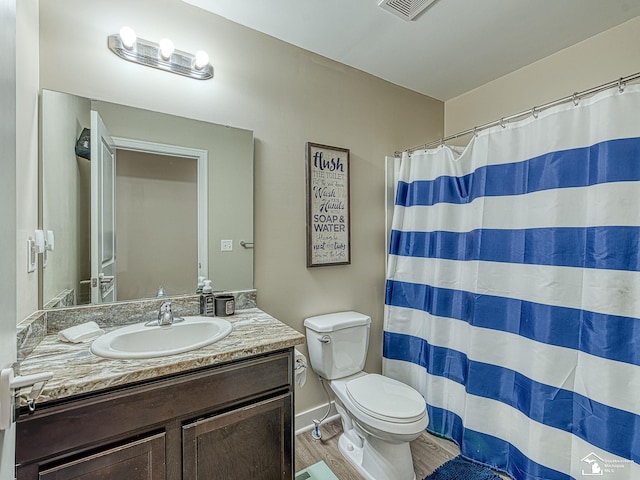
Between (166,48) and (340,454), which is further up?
(166,48)

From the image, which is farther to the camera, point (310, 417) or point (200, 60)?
point (310, 417)

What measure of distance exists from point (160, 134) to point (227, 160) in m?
0.34

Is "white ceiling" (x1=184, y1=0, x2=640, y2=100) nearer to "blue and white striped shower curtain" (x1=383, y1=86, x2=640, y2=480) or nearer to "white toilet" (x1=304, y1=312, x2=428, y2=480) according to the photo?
"blue and white striped shower curtain" (x1=383, y1=86, x2=640, y2=480)

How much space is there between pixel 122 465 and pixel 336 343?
1.16 metres

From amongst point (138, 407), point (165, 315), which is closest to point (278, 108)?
point (165, 315)

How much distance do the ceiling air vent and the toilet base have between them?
2238 mm

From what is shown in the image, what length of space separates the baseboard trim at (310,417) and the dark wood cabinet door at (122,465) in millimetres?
1100

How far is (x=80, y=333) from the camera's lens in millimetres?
1162

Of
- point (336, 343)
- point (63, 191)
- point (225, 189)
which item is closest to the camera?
point (63, 191)

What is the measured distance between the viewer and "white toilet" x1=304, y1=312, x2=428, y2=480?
4.76ft

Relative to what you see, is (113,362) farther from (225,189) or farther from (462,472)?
(462,472)

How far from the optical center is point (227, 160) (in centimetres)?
168

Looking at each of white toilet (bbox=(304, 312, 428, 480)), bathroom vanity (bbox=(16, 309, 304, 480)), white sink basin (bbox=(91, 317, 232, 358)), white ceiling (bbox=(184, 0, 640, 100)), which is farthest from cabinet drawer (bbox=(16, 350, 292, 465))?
white ceiling (bbox=(184, 0, 640, 100))

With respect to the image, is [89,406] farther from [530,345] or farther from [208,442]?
[530,345]
